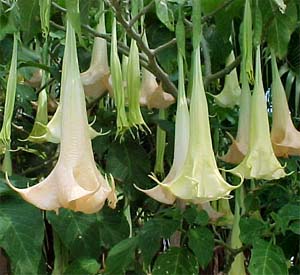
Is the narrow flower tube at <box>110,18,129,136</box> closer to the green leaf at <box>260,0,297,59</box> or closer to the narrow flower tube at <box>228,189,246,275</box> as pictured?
the green leaf at <box>260,0,297,59</box>

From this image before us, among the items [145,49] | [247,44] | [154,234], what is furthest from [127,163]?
[247,44]

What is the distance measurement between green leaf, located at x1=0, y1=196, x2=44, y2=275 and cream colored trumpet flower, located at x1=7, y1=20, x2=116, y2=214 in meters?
0.19

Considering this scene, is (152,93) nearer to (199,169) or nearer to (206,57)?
(206,57)

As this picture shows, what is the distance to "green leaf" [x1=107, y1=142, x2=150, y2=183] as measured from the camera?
105 centimetres

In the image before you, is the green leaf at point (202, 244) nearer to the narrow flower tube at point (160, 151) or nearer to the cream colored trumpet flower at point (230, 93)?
the narrow flower tube at point (160, 151)

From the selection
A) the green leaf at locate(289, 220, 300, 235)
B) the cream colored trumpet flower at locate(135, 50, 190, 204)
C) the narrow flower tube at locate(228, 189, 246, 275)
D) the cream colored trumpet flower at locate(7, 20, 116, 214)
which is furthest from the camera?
the narrow flower tube at locate(228, 189, 246, 275)

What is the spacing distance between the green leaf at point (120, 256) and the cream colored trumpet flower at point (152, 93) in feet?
0.75

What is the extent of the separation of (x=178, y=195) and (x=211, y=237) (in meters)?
0.34

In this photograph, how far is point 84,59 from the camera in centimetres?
117

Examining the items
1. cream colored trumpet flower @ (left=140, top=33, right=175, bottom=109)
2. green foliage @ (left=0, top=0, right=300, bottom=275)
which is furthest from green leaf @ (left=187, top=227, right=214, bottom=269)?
cream colored trumpet flower @ (left=140, top=33, right=175, bottom=109)

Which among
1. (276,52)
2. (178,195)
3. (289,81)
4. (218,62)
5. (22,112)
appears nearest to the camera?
(178,195)

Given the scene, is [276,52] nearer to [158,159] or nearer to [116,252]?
[158,159]

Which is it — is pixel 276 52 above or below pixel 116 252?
above

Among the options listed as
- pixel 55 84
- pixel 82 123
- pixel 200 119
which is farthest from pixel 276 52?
pixel 55 84
